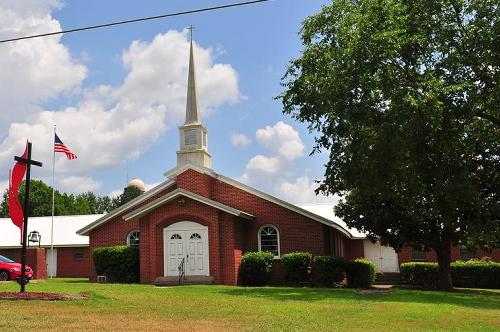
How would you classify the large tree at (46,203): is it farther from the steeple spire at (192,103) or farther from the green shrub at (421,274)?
the green shrub at (421,274)

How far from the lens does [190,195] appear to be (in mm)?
25594

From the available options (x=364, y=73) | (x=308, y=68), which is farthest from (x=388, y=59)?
(x=308, y=68)

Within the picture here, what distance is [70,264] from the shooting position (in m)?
38.1

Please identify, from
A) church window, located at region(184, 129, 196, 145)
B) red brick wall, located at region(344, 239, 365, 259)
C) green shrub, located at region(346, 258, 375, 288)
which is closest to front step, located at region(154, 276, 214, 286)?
green shrub, located at region(346, 258, 375, 288)

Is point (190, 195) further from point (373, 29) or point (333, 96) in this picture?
point (373, 29)

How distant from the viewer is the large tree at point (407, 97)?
19.9 metres

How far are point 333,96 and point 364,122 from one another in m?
1.54

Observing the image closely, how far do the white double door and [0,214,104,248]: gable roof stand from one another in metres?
18.8

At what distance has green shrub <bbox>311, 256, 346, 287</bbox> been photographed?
25.1m

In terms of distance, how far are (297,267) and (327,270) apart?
1.35 meters

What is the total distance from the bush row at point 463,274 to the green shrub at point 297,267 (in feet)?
26.3

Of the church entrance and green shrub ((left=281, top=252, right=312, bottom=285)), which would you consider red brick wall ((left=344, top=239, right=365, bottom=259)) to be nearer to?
green shrub ((left=281, top=252, right=312, bottom=285))

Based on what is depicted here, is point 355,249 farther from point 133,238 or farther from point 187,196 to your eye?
point 187,196

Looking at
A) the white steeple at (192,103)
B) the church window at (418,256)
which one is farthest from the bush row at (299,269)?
the church window at (418,256)
